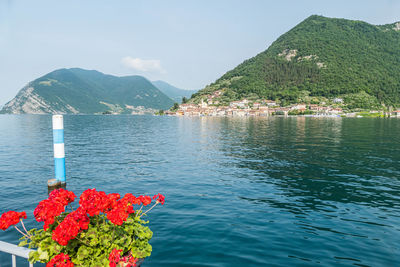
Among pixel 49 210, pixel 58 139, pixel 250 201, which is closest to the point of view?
pixel 49 210

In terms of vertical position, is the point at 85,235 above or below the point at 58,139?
below

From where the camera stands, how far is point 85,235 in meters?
5.14

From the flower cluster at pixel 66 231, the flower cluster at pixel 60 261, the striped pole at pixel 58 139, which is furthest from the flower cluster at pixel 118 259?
the striped pole at pixel 58 139

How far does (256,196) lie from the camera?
638 inches

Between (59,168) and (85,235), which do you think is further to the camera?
(59,168)

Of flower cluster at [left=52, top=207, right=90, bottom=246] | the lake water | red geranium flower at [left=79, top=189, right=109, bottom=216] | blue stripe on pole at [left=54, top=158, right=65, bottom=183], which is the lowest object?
the lake water

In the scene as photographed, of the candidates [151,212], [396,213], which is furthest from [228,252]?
[396,213]

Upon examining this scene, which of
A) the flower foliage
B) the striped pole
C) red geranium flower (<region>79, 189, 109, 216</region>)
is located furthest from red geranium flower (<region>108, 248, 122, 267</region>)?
the striped pole

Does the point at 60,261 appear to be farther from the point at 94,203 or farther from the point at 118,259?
the point at 94,203

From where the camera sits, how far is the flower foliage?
4648mm

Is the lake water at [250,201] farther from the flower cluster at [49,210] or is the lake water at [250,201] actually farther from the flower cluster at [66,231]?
the flower cluster at [66,231]

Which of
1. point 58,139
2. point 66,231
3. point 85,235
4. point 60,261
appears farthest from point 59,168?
point 66,231

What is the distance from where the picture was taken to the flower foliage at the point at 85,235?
4648 millimetres

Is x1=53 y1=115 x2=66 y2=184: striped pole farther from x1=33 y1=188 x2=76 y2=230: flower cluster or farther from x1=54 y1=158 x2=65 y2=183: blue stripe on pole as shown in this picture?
x1=33 y1=188 x2=76 y2=230: flower cluster
